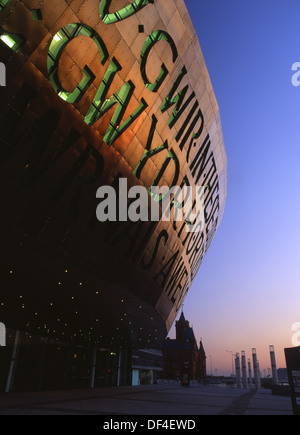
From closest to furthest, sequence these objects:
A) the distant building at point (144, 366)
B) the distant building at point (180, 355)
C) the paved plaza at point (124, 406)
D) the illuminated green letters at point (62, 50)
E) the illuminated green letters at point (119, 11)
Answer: the illuminated green letters at point (62, 50) → the illuminated green letters at point (119, 11) → the paved plaza at point (124, 406) → the distant building at point (144, 366) → the distant building at point (180, 355)

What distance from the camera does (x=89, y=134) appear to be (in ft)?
39.4

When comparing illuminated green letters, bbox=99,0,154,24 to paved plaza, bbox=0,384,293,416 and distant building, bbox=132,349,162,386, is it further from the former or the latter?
distant building, bbox=132,349,162,386

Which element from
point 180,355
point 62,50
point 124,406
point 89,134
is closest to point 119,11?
point 62,50

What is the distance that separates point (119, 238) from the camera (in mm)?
15695

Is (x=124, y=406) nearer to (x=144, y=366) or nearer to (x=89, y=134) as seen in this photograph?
(x=89, y=134)

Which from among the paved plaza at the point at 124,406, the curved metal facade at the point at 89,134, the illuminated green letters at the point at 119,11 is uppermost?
the illuminated green letters at the point at 119,11

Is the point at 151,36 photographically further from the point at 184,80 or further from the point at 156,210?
the point at 156,210

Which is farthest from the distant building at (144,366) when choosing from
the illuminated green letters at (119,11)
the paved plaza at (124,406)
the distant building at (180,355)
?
the distant building at (180,355)

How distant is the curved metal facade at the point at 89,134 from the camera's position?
32.2ft

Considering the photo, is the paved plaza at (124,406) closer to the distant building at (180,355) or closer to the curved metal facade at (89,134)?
the curved metal facade at (89,134)

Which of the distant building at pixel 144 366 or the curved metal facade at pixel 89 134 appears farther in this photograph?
the distant building at pixel 144 366

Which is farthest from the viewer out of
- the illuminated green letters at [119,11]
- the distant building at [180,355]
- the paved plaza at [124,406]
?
the distant building at [180,355]

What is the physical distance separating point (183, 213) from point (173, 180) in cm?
368

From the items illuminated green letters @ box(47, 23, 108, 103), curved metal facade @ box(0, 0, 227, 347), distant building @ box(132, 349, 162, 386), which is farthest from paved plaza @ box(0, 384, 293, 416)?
distant building @ box(132, 349, 162, 386)
